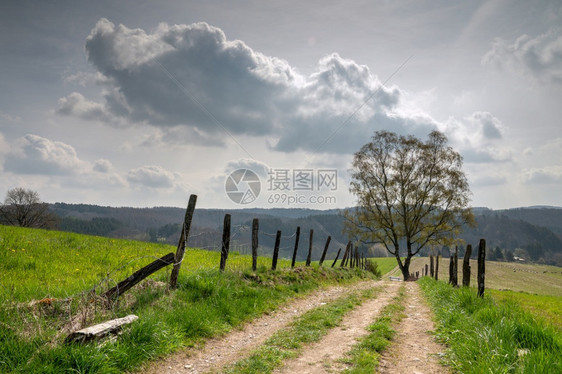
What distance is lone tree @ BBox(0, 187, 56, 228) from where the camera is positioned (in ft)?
228

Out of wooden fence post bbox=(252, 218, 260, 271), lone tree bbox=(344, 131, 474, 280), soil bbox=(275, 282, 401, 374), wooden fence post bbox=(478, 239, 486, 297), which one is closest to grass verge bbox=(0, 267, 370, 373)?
wooden fence post bbox=(252, 218, 260, 271)

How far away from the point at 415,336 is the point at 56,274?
35.5 feet

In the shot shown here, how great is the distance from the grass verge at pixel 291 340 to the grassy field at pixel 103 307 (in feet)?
4.80

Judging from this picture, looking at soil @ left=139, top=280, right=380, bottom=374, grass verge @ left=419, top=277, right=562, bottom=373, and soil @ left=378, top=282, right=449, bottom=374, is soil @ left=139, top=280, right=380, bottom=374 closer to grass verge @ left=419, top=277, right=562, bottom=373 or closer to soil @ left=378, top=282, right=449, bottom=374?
soil @ left=378, top=282, right=449, bottom=374

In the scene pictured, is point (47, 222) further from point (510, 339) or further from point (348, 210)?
point (510, 339)

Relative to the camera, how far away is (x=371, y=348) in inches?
258

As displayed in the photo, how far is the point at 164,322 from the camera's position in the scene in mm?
6770

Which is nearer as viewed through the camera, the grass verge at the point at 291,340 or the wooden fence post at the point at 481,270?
the grass verge at the point at 291,340

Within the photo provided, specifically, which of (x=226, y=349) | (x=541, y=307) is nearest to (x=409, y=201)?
(x=541, y=307)

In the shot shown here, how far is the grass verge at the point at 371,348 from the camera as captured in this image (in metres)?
5.58

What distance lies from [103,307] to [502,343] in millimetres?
7392

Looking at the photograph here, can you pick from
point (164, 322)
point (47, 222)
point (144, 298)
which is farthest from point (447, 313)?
point (47, 222)

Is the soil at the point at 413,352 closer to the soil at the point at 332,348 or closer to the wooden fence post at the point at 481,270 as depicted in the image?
the soil at the point at 332,348

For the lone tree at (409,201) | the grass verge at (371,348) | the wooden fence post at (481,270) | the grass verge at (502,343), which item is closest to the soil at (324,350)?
the grass verge at (371,348)
